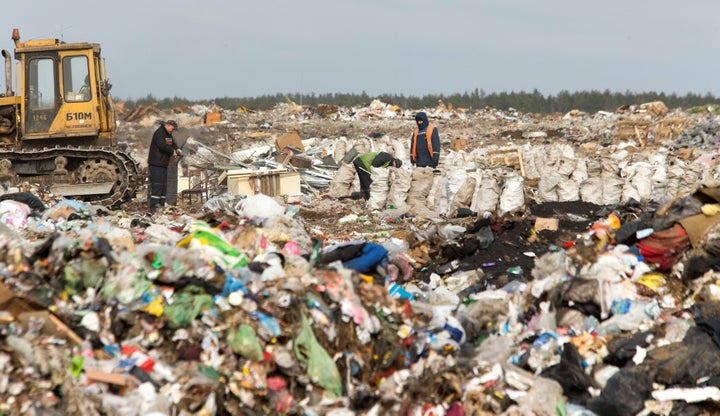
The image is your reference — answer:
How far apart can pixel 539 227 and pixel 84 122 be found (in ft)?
26.5

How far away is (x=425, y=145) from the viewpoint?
1342 centimetres

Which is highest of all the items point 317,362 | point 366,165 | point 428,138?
point 428,138

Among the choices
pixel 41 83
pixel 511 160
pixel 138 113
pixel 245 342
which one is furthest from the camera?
pixel 138 113

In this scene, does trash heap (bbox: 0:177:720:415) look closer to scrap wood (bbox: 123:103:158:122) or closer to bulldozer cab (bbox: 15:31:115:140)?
bulldozer cab (bbox: 15:31:115:140)

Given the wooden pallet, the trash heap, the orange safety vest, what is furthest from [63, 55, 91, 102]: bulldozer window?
the trash heap

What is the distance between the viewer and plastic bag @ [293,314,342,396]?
4969 millimetres

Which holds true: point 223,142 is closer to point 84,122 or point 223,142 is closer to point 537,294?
point 84,122

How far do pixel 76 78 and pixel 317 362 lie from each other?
400 inches

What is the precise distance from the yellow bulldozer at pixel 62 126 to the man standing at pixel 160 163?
4.45ft

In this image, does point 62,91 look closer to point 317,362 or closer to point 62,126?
point 62,126

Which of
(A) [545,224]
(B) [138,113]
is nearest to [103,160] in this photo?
(A) [545,224]

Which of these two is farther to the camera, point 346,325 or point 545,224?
point 545,224

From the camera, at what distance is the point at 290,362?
4.98 metres

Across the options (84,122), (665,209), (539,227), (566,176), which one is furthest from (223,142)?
(665,209)
